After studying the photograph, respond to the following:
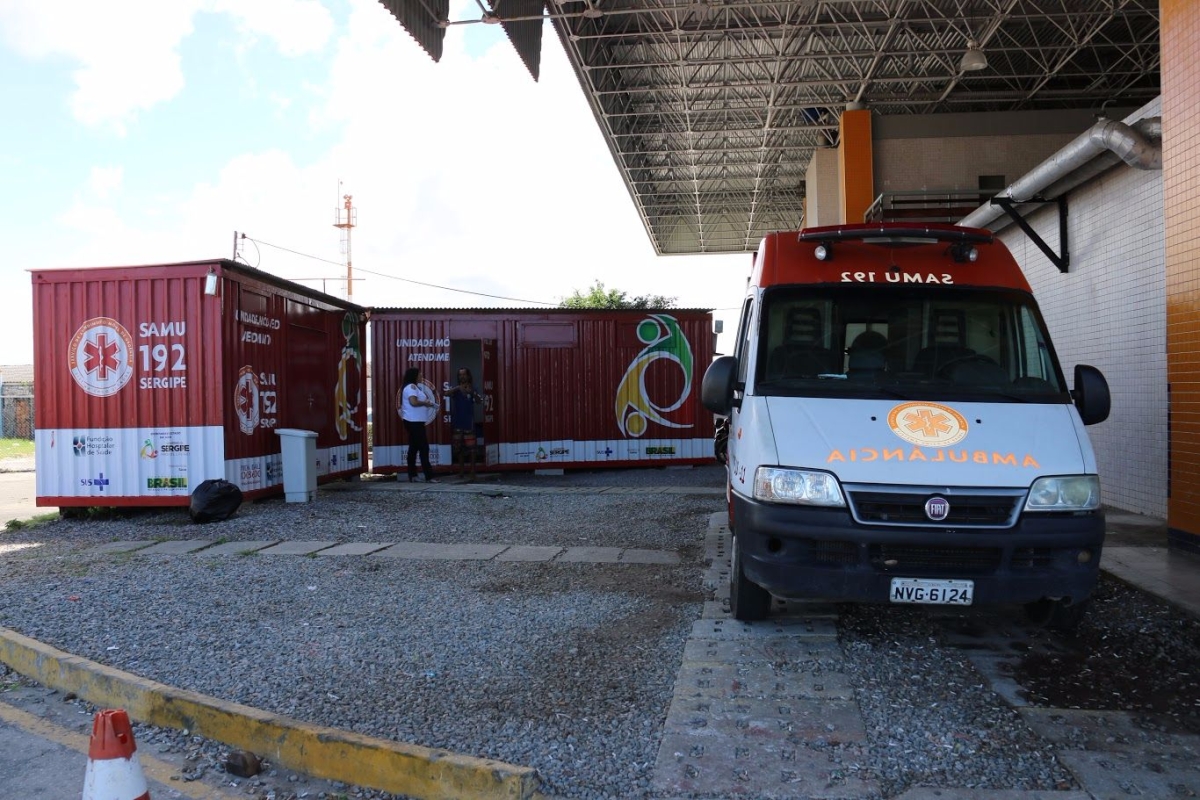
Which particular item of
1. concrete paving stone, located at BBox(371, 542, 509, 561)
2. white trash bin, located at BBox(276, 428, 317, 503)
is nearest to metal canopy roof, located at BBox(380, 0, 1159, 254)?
white trash bin, located at BBox(276, 428, 317, 503)

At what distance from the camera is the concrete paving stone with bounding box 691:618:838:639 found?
528 centimetres

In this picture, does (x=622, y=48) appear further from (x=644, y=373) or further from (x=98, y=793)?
(x=98, y=793)

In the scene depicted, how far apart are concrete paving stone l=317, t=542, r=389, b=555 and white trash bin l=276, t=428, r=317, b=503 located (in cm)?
309

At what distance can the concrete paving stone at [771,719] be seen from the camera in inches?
151

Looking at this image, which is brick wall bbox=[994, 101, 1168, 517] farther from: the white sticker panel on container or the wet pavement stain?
the white sticker panel on container

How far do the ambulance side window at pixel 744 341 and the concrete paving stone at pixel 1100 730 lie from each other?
246 cm

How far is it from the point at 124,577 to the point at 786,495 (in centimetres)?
599

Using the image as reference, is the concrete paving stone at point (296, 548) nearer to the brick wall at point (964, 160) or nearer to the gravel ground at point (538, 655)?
the gravel ground at point (538, 655)

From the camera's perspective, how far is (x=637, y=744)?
149 inches

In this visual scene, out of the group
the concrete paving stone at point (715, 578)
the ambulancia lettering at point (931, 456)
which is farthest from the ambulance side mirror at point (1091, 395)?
the concrete paving stone at point (715, 578)

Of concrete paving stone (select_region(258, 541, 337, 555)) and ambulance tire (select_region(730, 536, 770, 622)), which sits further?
concrete paving stone (select_region(258, 541, 337, 555))

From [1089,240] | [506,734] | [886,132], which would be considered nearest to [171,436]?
[506,734]

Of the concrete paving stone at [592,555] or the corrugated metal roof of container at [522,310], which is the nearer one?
the concrete paving stone at [592,555]

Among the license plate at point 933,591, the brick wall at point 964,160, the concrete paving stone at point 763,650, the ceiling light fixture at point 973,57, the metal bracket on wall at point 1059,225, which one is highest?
the ceiling light fixture at point 973,57
